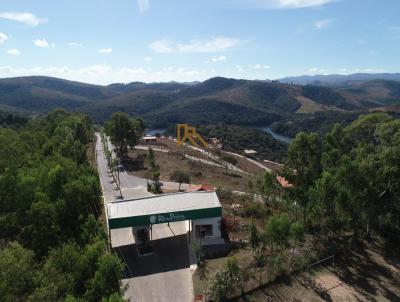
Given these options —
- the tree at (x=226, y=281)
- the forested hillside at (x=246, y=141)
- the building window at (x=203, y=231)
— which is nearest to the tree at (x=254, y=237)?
the tree at (x=226, y=281)

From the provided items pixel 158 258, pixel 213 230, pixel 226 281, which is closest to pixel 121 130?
pixel 213 230

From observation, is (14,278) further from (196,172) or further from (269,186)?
(196,172)

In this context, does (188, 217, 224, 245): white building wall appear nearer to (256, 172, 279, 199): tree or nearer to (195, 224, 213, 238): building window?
(195, 224, 213, 238): building window

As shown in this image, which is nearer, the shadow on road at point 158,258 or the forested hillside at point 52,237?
the forested hillside at point 52,237

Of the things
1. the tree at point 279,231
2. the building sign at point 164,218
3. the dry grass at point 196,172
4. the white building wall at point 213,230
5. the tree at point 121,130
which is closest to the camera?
the tree at point 279,231

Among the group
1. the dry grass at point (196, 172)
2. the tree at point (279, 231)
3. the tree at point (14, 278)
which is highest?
the tree at point (14, 278)

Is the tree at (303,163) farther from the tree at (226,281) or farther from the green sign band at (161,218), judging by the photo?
the tree at (226,281)
